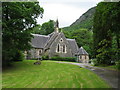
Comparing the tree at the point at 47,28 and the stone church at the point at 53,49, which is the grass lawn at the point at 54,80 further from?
the tree at the point at 47,28

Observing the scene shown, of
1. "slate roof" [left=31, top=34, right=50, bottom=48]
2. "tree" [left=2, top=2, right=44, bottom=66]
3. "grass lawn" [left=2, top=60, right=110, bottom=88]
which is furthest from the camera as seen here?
"slate roof" [left=31, top=34, right=50, bottom=48]

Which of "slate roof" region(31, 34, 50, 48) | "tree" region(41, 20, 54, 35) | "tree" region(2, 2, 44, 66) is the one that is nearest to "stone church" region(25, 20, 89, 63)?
"slate roof" region(31, 34, 50, 48)

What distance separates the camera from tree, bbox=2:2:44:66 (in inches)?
518

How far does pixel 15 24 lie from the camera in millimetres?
14289

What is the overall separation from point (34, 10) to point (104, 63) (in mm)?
13675

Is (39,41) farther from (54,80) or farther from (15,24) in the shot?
(54,80)

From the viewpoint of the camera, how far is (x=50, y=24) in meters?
57.1

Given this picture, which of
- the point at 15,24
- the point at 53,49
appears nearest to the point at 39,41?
the point at 53,49

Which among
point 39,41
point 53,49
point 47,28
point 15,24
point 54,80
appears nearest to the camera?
point 54,80

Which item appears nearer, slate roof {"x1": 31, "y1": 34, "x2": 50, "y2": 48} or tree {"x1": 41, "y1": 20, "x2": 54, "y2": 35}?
slate roof {"x1": 31, "y1": 34, "x2": 50, "y2": 48}

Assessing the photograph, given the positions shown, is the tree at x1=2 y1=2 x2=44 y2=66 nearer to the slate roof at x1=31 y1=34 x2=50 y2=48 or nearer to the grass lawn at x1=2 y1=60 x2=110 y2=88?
the grass lawn at x1=2 y1=60 x2=110 y2=88

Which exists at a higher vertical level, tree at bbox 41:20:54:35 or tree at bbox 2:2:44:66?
tree at bbox 41:20:54:35

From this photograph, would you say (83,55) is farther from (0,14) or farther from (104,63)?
(0,14)

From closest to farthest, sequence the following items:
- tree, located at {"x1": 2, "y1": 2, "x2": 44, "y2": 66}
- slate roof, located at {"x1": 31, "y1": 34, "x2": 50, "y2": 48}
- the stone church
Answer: tree, located at {"x1": 2, "y1": 2, "x2": 44, "y2": 66}
the stone church
slate roof, located at {"x1": 31, "y1": 34, "x2": 50, "y2": 48}
